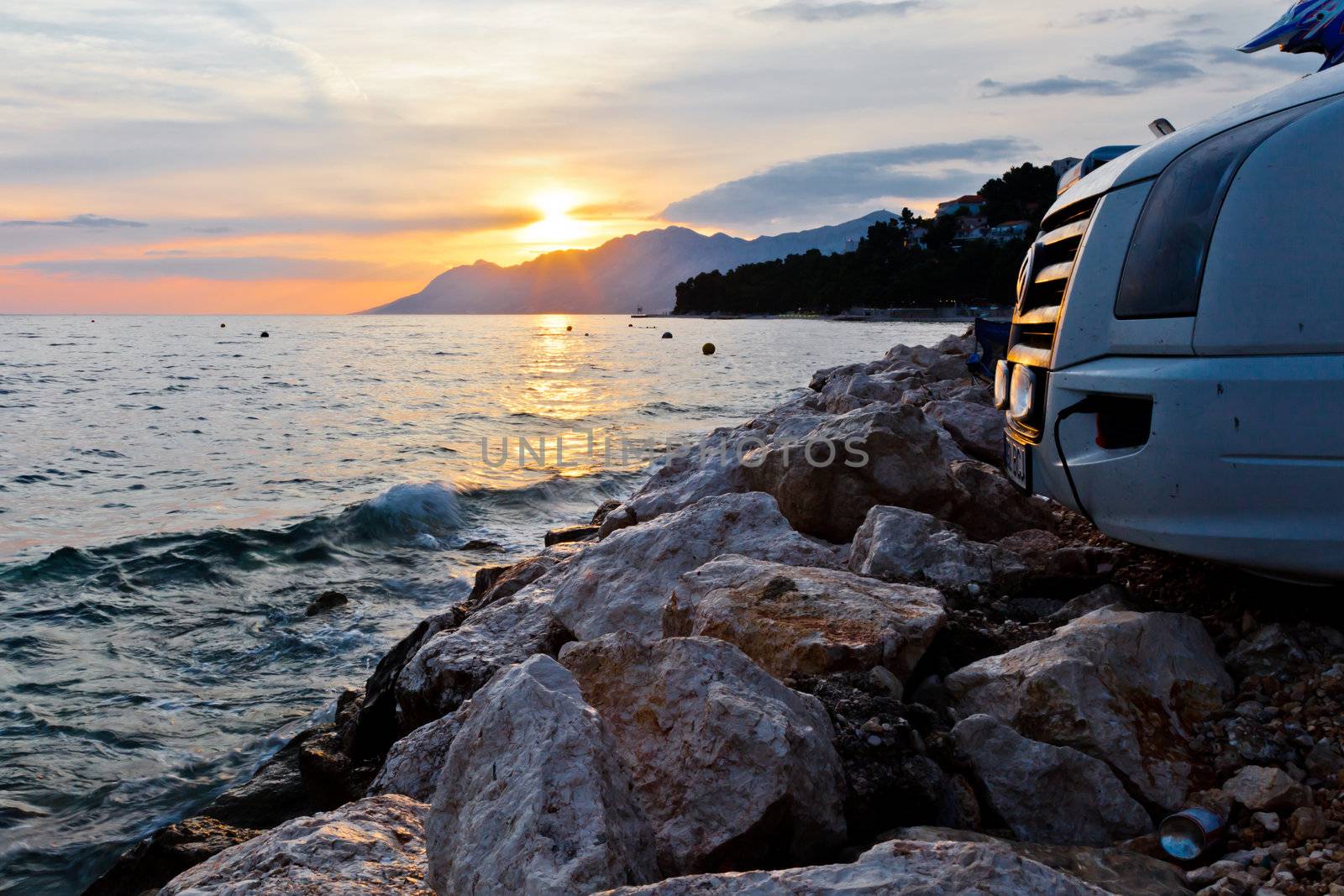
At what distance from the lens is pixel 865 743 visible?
2.72 meters

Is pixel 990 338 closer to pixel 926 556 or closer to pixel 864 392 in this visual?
pixel 864 392

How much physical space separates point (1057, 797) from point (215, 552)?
1079 cm

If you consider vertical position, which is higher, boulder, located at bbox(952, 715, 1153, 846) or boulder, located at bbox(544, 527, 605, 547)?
boulder, located at bbox(952, 715, 1153, 846)

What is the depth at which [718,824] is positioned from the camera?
236 cm

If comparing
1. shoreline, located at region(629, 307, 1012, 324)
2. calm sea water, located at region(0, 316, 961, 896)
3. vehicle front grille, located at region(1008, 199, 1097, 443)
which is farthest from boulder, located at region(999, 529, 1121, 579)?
shoreline, located at region(629, 307, 1012, 324)

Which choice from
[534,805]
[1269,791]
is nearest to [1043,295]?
[1269,791]

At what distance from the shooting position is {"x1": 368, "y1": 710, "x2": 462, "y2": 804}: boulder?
11.8ft

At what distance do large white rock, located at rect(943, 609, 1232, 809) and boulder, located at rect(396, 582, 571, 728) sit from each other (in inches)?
87.1

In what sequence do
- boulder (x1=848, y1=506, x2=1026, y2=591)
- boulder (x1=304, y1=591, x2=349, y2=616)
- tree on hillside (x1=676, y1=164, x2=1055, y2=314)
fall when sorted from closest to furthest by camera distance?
boulder (x1=848, y1=506, x2=1026, y2=591) → boulder (x1=304, y1=591, x2=349, y2=616) → tree on hillside (x1=676, y1=164, x2=1055, y2=314)

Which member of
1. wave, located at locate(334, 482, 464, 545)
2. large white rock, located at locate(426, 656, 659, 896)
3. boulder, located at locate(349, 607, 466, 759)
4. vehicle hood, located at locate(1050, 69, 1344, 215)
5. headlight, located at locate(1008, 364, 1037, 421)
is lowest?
wave, located at locate(334, 482, 464, 545)

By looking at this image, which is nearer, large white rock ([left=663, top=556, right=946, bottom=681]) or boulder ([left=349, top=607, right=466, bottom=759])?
large white rock ([left=663, top=556, right=946, bottom=681])

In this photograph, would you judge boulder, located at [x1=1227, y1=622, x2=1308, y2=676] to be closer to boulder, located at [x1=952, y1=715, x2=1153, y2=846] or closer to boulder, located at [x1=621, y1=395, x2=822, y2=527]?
boulder, located at [x1=952, y1=715, x2=1153, y2=846]

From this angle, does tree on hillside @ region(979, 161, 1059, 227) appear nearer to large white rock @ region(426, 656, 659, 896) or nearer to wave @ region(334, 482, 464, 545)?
wave @ region(334, 482, 464, 545)

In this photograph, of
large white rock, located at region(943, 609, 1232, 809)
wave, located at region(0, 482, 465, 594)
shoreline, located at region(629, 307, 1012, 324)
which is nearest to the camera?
large white rock, located at region(943, 609, 1232, 809)
